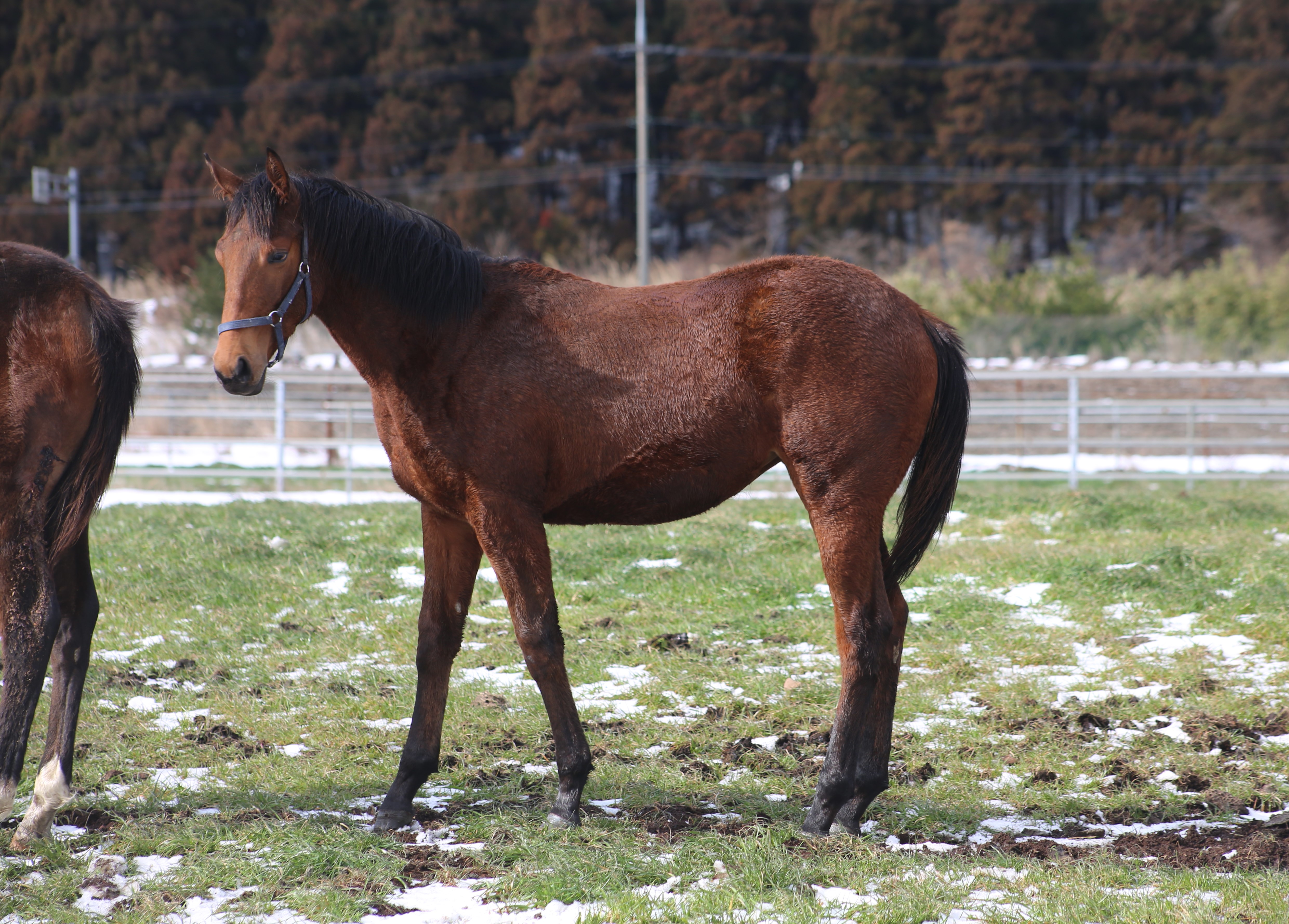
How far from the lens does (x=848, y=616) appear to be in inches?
139

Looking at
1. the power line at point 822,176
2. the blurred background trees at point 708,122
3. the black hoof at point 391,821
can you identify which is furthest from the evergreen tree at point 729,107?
the black hoof at point 391,821

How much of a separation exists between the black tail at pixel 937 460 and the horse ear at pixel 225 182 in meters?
2.43

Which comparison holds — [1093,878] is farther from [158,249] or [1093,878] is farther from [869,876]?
[158,249]

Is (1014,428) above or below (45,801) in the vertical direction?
below

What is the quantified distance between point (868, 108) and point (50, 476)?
93.1ft

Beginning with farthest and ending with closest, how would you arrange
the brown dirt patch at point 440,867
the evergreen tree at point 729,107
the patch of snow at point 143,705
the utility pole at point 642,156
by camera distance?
the evergreen tree at point 729,107 → the utility pole at point 642,156 → the patch of snow at point 143,705 → the brown dirt patch at point 440,867

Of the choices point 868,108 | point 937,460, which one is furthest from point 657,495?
point 868,108

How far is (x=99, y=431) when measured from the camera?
370cm

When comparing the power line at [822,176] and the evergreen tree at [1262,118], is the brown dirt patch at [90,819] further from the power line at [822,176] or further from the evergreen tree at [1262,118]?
the evergreen tree at [1262,118]

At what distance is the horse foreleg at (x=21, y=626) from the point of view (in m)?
3.46

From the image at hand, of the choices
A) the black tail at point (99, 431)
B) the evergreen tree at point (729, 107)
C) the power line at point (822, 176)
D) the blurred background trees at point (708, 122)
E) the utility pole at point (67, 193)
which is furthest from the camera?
the evergreen tree at point (729, 107)

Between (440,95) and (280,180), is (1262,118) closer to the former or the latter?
(440,95)

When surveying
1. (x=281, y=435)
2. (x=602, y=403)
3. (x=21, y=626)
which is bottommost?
(x=281, y=435)

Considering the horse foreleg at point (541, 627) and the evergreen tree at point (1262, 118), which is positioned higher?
the evergreen tree at point (1262, 118)
